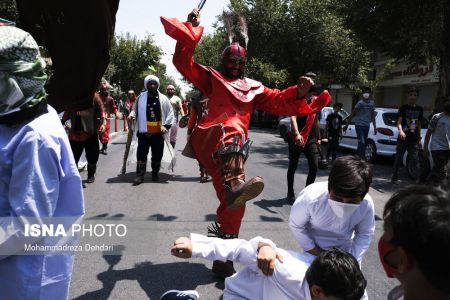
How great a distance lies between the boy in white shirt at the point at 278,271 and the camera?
191cm

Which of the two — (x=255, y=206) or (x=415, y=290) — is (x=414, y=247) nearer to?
(x=415, y=290)

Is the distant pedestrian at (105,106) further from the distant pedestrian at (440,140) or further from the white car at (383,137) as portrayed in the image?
the white car at (383,137)

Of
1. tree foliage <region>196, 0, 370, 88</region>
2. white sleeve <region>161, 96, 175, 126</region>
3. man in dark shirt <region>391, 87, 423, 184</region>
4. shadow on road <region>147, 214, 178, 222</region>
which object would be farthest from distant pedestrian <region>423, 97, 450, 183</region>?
tree foliage <region>196, 0, 370, 88</region>

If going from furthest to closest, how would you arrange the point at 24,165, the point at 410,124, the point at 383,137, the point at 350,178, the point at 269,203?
the point at 383,137 → the point at 410,124 → the point at 269,203 → the point at 350,178 → the point at 24,165

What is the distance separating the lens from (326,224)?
2.67m

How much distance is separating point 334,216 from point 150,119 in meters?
5.18

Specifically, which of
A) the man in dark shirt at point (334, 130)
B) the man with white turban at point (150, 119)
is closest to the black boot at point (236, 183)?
the man with white turban at point (150, 119)

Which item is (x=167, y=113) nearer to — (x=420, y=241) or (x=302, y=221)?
(x=302, y=221)

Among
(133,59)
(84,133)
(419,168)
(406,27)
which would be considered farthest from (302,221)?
(133,59)

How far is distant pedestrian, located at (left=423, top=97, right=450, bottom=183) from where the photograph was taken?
6.93 metres

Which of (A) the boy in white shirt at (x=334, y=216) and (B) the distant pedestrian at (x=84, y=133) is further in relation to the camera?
(B) the distant pedestrian at (x=84, y=133)

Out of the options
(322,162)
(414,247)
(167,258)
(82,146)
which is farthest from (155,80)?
(414,247)

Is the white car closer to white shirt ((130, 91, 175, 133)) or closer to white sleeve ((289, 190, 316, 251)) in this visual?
white shirt ((130, 91, 175, 133))

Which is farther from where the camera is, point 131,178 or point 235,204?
point 131,178
